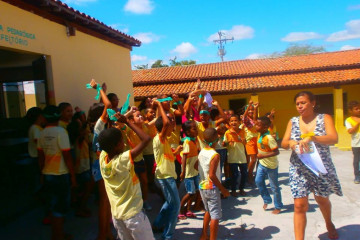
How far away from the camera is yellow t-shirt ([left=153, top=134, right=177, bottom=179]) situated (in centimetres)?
328

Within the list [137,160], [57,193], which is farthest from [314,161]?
[57,193]

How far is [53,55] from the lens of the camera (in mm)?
5195

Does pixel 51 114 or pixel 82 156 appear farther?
pixel 82 156

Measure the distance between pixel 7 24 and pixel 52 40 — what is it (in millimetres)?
1023

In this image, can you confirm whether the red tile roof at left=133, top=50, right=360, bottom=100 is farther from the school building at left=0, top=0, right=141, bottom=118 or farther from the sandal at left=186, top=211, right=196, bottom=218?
the sandal at left=186, top=211, right=196, bottom=218

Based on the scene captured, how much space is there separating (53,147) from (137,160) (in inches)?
48.8

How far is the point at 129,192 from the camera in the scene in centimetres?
241

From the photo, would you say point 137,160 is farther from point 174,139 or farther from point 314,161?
point 314,161

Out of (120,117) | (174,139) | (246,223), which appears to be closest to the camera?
(120,117)

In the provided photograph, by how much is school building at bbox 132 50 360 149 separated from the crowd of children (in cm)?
753

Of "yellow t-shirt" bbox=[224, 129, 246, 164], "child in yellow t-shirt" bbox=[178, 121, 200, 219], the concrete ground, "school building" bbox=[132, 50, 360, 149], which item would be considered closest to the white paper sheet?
the concrete ground

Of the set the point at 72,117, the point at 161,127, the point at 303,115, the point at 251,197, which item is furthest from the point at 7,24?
the point at 251,197

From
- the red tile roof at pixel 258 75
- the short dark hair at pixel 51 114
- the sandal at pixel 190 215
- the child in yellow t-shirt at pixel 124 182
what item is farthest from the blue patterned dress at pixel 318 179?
the red tile roof at pixel 258 75

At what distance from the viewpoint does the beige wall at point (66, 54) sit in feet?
14.7
